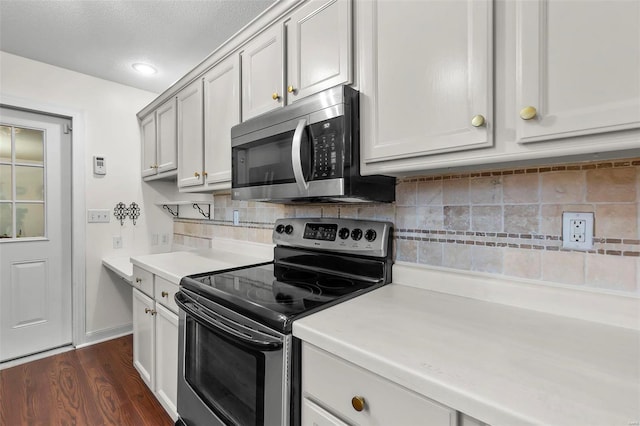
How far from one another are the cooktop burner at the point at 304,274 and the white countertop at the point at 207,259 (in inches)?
8.5

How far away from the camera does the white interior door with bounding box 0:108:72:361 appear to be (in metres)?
2.36

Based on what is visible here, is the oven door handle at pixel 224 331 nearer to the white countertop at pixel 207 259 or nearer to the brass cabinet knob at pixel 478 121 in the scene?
the white countertop at pixel 207 259

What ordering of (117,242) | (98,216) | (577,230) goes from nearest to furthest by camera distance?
(577,230) < (98,216) < (117,242)

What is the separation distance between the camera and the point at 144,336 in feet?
6.26

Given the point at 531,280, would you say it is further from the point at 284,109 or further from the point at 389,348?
the point at 284,109

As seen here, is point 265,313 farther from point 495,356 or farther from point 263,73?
point 263,73

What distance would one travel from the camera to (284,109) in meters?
1.30

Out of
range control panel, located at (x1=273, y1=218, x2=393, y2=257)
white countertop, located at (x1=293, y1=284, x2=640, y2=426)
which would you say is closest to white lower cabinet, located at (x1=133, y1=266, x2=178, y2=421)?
range control panel, located at (x1=273, y1=218, x2=393, y2=257)

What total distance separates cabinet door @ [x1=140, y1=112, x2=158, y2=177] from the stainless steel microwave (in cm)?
166

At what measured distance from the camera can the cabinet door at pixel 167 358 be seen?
5.12 ft

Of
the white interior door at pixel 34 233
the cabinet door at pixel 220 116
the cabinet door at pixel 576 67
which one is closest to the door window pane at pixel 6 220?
the white interior door at pixel 34 233

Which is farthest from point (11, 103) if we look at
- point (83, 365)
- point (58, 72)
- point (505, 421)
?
point (505, 421)

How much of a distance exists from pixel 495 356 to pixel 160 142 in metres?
2.70

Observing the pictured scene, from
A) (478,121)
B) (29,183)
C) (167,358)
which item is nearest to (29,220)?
(29,183)
